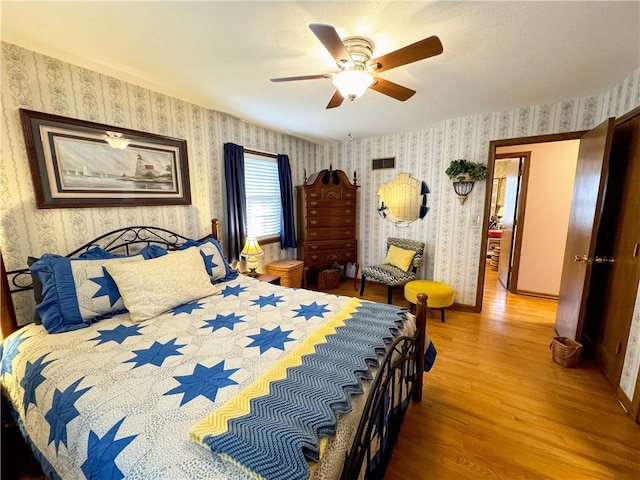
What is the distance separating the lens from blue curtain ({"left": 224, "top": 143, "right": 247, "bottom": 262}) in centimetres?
309

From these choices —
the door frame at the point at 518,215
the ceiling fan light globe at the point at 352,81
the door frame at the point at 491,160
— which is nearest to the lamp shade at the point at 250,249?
the ceiling fan light globe at the point at 352,81

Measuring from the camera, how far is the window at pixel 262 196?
11.7 ft

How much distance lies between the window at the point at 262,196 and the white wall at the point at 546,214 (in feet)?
11.4

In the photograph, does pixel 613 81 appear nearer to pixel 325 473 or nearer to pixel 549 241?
pixel 549 241

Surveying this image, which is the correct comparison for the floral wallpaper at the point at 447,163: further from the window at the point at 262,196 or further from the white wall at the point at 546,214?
the white wall at the point at 546,214

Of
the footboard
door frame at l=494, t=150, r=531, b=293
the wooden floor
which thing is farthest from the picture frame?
door frame at l=494, t=150, r=531, b=293

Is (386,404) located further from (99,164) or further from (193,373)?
(99,164)

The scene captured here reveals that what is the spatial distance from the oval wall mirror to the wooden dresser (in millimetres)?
479

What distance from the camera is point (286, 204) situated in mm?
3965

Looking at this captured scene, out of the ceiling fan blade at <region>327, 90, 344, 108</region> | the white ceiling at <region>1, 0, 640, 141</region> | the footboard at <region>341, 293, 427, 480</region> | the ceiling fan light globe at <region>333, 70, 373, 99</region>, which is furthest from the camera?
the ceiling fan blade at <region>327, 90, 344, 108</region>

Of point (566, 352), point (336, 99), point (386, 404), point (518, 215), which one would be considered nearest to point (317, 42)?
point (336, 99)

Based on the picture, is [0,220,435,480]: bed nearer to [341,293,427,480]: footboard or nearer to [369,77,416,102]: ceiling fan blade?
[341,293,427,480]: footboard

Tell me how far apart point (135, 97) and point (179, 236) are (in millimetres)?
1238

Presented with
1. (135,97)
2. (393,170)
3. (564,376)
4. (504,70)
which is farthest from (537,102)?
(135,97)
